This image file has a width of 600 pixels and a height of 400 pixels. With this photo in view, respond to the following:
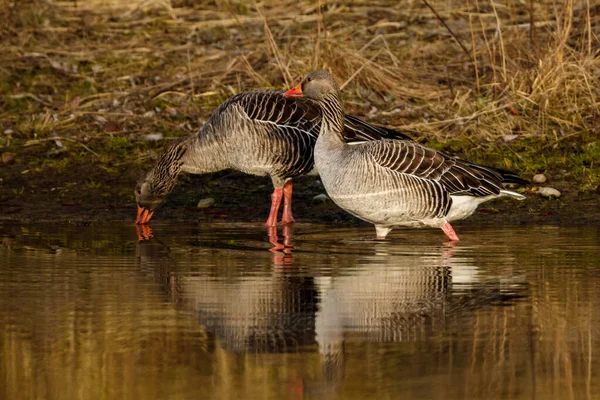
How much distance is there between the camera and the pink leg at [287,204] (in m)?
11.7

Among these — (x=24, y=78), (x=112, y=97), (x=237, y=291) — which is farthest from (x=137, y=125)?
(x=237, y=291)

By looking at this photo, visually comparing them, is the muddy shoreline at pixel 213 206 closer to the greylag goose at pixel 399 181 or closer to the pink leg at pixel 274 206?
the pink leg at pixel 274 206

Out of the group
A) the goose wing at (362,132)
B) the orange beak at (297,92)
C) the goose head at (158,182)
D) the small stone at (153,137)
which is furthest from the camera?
the small stone at (153,137)

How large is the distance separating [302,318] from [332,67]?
8.31 metres

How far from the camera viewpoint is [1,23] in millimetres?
17859

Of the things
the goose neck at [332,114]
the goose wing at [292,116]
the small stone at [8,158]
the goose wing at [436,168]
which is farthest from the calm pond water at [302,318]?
the small stone at [8,158]

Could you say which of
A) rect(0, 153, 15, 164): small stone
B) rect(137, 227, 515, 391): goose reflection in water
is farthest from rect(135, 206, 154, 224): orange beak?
rect(0, 153, 15, 164): small stone

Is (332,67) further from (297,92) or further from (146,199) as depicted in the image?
(146,199)

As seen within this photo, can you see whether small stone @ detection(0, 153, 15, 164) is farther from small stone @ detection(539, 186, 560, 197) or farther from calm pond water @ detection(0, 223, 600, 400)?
small stone @ detection(539, 186, 560, 197)

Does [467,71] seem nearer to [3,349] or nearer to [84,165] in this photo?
[84,165]

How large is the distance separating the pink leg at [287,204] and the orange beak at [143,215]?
1.30 m

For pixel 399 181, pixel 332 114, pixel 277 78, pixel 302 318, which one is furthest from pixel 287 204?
pixel 302 318

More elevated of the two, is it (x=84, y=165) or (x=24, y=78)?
(x=24, y=78)

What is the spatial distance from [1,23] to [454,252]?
10.7 metres
